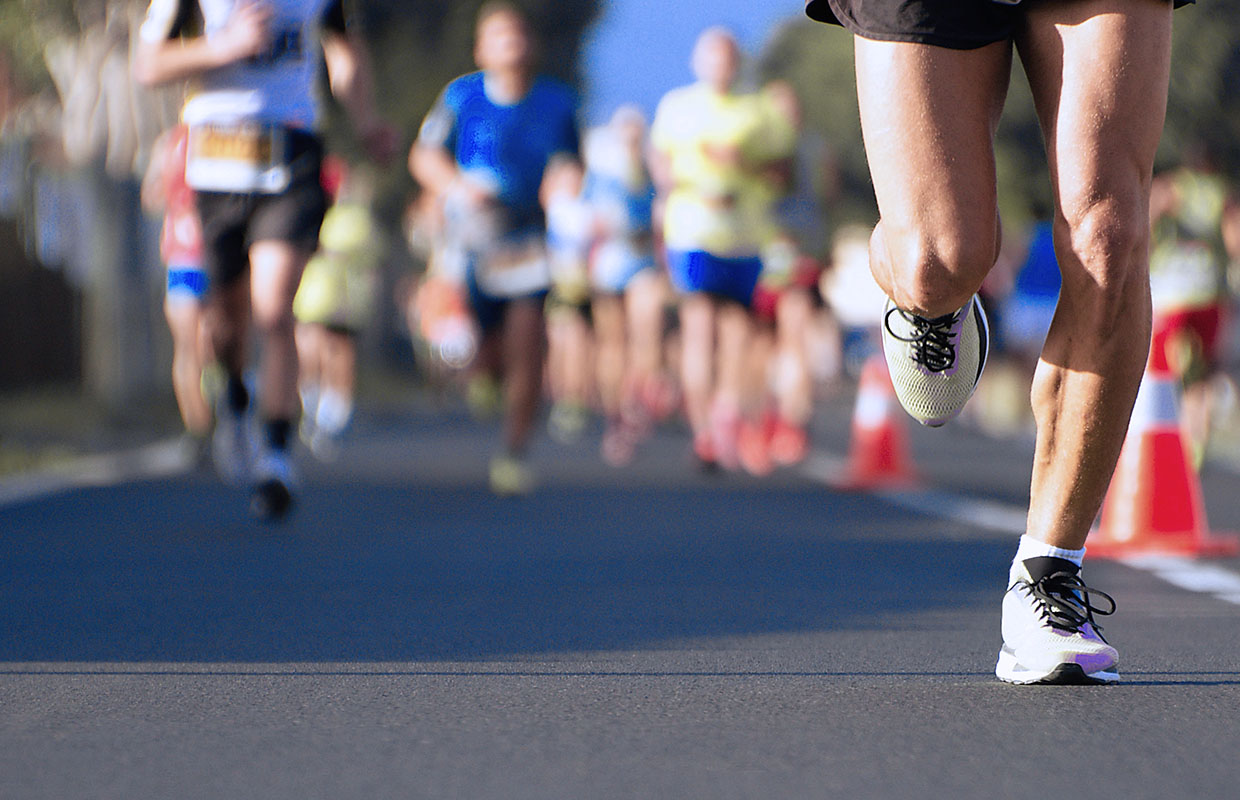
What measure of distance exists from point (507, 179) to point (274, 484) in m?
2.98

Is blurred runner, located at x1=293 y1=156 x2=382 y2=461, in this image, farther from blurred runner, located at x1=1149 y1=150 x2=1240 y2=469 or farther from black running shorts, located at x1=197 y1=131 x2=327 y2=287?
black running shorts, located at x1=197 y1=131 x2=327 y2=287

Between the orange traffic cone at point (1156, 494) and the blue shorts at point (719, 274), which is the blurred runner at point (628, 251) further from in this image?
the orange traffic cone at point (1156, 494)

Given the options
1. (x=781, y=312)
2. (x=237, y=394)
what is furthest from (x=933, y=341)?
(x=781, y=312)

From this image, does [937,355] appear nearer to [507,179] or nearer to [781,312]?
[507,179]

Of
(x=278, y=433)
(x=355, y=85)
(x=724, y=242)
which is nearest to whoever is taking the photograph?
(x=278, y=433)

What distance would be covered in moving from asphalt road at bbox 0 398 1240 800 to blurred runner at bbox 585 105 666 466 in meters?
7.06

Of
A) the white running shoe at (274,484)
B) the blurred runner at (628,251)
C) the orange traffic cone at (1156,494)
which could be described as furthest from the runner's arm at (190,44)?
the blurred runner at (628,251)

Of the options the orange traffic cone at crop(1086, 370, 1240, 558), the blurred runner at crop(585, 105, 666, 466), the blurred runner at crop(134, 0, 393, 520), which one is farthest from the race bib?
the blurred runner at crop(585, 105, 666, 466)

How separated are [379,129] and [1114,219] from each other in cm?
459

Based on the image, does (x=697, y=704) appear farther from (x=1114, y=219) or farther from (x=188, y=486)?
(x=188, y=486)

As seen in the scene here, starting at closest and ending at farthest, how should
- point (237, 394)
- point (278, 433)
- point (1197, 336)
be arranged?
1. point (278, 433)
2. point (237, 394)
3. point (1197, 336)

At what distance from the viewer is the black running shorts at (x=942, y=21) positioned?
4.08 metres

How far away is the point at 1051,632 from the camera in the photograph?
412 centimetres

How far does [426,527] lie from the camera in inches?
317
